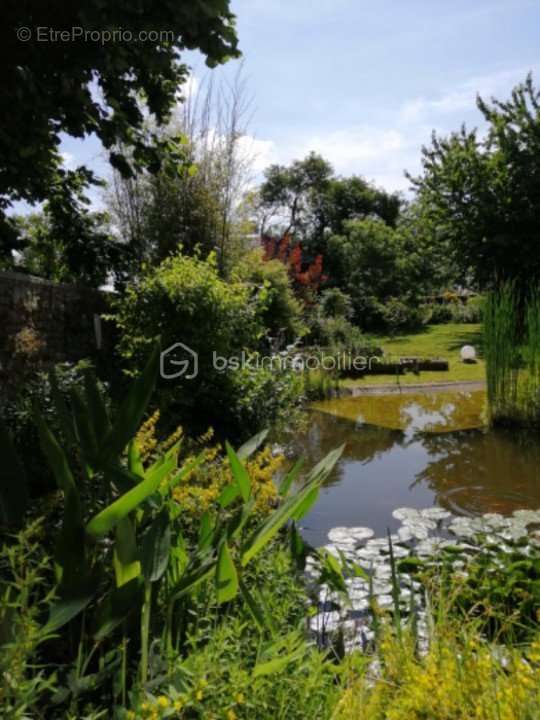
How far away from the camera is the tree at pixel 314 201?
2745 cm

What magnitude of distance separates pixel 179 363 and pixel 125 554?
3.43m

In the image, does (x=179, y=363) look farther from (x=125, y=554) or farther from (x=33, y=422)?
(x=125, y=554)

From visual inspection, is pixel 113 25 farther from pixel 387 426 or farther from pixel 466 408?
pixel 466 408

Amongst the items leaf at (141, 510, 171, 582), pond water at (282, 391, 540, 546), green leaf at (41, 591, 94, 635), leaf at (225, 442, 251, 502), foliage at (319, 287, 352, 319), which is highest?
foliage at (319, 287, 352, 319)

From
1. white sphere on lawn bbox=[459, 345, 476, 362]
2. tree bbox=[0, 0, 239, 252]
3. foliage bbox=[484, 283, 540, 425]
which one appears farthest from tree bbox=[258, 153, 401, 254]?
tree bbox=[0, 0, 239, 252]

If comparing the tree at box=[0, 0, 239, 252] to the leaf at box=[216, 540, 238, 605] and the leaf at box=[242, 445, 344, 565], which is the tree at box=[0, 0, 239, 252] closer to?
the leaf at box=[242, 445, 344, 565]

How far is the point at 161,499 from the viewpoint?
1771mm

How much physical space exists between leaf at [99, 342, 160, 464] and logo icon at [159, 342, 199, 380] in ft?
10.1

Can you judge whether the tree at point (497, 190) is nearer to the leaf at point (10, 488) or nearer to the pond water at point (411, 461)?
the pond water at point (411, 461)

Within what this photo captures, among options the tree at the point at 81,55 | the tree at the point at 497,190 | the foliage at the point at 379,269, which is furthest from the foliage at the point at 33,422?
the foliage at the point at 379,269

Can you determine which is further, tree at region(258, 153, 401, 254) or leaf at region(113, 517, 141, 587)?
tree at region(258, 153, 401, 254)

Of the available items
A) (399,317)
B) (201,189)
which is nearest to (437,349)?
(399,317)

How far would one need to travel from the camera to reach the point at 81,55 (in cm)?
352

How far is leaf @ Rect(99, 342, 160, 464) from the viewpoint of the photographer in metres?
1.59
